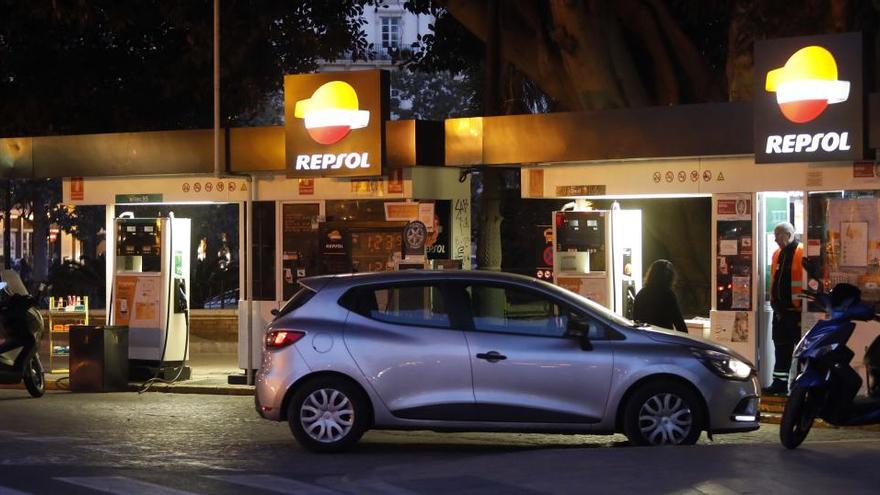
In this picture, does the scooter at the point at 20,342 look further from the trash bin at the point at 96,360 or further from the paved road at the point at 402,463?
the paved road at the point at 402,463

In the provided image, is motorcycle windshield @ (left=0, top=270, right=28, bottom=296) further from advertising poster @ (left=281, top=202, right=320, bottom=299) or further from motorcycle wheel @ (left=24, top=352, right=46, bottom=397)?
advertising poster @ (left=281, top=202, right=320, bottom=299)

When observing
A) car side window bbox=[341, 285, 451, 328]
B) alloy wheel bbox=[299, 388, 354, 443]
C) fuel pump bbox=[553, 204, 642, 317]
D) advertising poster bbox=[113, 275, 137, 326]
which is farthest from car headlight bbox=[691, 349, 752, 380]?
advertising poster bbox=[113, 275, 137, 326]

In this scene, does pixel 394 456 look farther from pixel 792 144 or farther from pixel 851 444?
pixel 792 144

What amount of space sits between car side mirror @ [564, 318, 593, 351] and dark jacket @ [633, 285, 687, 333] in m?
2.82

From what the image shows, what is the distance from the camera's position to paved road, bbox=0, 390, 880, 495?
9242mm

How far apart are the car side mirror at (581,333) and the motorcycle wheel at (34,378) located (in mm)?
7544

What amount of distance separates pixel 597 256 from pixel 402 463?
236 inches

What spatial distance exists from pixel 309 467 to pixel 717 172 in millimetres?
6633

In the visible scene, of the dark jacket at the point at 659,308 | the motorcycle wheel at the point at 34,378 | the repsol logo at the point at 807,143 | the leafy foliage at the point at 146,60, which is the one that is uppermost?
the leafy foliage at the point at 146,60

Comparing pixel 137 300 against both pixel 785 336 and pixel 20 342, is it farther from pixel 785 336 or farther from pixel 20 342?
pixel 785 336

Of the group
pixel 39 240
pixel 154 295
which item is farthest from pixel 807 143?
pixel 39 240

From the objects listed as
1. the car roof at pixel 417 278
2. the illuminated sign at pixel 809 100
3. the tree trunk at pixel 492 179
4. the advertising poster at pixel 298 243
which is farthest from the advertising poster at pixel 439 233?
the car roof at pixel 417 278

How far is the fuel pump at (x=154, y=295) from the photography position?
58.1 feet

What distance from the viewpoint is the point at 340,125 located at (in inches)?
639
